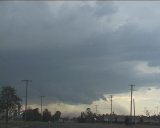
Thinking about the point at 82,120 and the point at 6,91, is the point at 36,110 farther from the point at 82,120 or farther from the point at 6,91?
the point at 6,91

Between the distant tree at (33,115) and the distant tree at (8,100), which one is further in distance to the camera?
the distant tree at (33,115)

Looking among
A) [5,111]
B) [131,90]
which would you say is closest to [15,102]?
[5,111]

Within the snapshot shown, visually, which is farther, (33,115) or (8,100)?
(33,115)

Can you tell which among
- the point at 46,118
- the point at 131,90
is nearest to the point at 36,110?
the point at 46,118

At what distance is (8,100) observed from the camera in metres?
121

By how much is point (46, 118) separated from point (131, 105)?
5570 centimetres

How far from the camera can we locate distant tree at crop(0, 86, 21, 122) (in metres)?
120

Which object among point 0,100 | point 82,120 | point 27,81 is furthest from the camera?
point 82,120

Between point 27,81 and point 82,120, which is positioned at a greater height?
point 27,81

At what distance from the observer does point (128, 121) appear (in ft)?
492

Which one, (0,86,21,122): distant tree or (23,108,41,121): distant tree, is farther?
(23,108,41,121): distant tree

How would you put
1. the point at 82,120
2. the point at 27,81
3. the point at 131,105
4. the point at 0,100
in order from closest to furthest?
the point at 0,100 → the point at 131,105 → the point at 27,81 → the point at 82,120

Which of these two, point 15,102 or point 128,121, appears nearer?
point 15,102

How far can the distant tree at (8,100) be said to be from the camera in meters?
120
